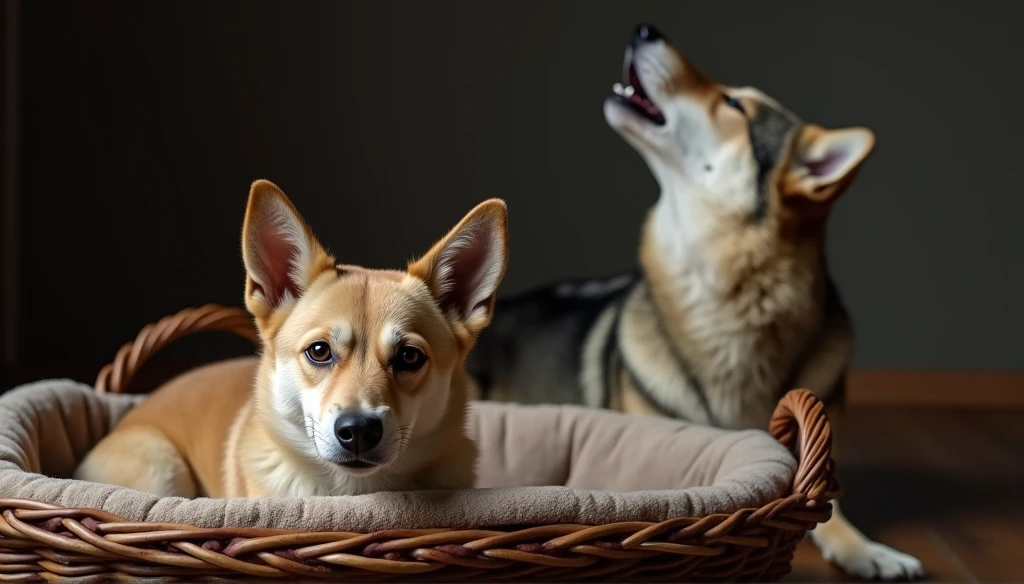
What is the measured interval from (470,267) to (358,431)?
33 centimetres

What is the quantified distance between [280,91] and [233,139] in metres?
0.21

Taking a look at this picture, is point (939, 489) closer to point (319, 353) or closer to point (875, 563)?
point (875, 563)

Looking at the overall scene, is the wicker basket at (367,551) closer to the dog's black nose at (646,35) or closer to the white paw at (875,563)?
the white paw at (875,563)

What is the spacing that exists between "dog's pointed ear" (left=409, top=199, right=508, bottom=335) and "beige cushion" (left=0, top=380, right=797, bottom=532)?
255mm

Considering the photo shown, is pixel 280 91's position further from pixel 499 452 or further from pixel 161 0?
pixel 499 452

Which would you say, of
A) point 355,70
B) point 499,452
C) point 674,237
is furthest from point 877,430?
point 355,70

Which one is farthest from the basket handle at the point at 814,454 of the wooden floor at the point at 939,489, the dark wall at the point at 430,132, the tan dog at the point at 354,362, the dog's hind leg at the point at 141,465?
the dark wall at the point at 430,132

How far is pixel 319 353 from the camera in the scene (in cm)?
128

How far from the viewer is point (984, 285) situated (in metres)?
3.48

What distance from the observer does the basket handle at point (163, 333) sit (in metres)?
1.90

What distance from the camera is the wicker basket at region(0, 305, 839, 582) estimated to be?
1176mm

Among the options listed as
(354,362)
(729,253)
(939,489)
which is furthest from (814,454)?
(939,489)

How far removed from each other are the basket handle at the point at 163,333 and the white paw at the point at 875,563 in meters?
1.10

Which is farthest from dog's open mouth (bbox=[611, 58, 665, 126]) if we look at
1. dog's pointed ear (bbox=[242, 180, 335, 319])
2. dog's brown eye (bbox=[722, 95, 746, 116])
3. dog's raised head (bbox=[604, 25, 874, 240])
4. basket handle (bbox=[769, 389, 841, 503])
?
dog's pointed ear (bbox=[242, 180, 335, 319])
